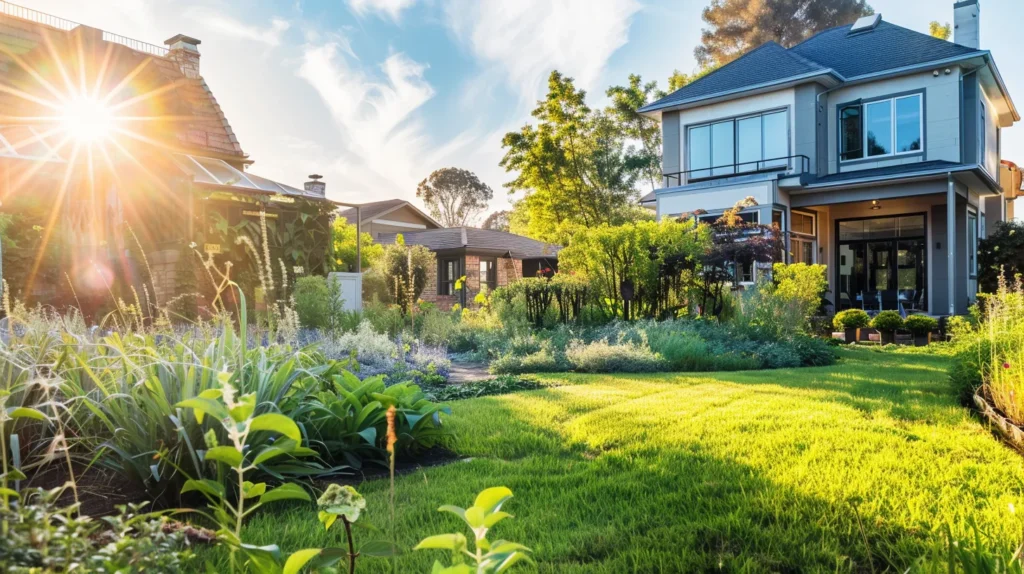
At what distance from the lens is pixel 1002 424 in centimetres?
358

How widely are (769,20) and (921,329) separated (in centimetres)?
2186

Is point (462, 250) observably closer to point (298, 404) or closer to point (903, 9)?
point (903, 9)

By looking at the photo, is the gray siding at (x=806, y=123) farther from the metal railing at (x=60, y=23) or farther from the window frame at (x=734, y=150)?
the metal railing at (x=60, y=23)

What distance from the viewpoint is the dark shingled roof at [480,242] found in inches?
904

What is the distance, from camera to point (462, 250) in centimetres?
2241

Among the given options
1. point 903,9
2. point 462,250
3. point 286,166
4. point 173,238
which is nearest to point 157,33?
point 286,166

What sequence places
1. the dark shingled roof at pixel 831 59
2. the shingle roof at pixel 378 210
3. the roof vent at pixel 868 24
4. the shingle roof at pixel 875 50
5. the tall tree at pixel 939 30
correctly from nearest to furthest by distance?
the shingle roof at pixel 875 50 → the dark shingled roof at pixel 831 59 → the roof vent at pixel 868 24 → the tall tree at pixel 939 30 → the shingle roof at pixel 378 210

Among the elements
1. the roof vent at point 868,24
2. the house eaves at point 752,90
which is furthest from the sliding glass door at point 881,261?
the roof vent at point 868,24

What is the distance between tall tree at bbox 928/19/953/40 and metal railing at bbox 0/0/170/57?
89.0 feet

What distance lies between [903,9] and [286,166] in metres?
20.6

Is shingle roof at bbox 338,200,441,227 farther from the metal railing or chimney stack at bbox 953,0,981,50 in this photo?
chimney stack at bbox 953,0,981,50

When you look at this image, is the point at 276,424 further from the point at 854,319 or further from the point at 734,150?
the point at 734,150

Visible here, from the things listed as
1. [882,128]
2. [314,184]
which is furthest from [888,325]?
[314,184]

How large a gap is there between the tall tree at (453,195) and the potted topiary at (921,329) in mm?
44020
